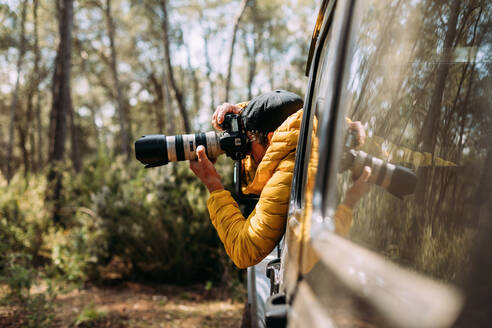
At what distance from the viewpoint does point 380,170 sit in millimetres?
988

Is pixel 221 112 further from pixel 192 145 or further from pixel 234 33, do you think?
pixel 234 33

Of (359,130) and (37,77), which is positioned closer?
(359,130)

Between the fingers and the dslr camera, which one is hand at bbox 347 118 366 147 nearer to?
the fingers

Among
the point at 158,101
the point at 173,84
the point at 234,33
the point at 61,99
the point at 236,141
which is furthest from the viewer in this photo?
the point at 158,101

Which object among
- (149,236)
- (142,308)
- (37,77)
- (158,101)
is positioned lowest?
(142,308)

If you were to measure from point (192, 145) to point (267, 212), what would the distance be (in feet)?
2.15

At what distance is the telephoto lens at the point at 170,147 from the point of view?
203cm

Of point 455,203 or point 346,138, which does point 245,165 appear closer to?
point 346,138

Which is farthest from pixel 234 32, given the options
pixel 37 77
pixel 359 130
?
pixel 37 77

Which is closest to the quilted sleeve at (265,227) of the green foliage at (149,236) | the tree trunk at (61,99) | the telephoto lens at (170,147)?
the telephoto lens at (170,147)

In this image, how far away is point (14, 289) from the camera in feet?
11.7

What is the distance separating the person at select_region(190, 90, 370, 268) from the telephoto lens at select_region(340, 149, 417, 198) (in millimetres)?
613

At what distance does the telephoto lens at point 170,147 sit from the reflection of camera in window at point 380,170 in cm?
111

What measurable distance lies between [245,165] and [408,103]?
3.99 feet
